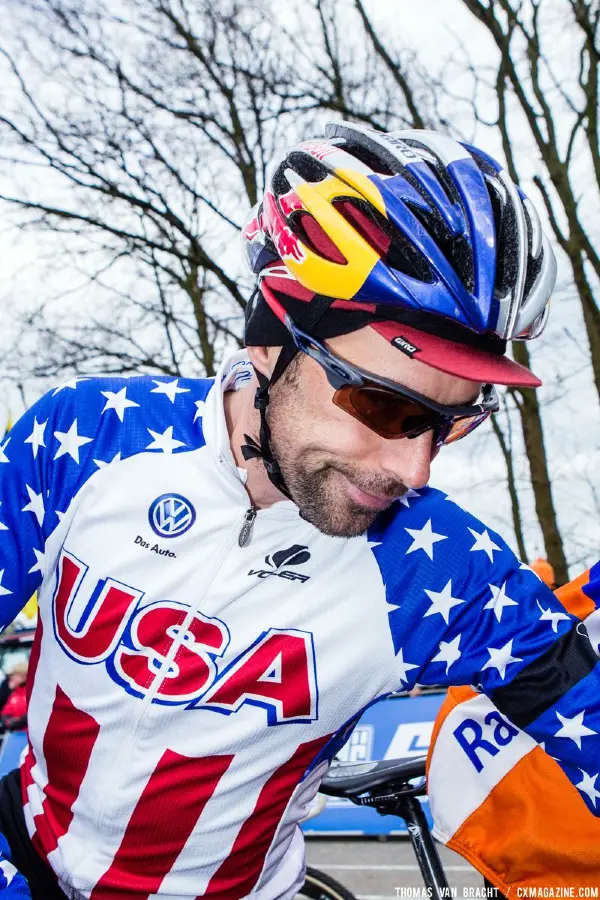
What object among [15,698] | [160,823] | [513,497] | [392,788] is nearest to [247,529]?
[160,823]

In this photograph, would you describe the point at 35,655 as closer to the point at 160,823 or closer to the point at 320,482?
the point at 160,823

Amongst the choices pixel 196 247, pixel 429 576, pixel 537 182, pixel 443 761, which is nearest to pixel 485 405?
pixel 429 576

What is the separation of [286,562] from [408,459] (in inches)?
17.0

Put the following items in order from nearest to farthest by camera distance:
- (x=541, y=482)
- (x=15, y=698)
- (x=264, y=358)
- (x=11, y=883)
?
(x=11, y=883)
(x=264, y=358)
(x=15, y=698)
(x=541, y=482)

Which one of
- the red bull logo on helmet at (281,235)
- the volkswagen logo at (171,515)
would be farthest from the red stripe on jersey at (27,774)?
the red bull logo on helmet at (281,235)

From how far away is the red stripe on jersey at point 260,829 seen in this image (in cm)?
198

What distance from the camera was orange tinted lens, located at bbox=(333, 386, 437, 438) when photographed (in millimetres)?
1793

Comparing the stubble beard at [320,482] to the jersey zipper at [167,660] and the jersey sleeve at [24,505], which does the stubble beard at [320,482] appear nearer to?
the jersey zipper at [167,660]

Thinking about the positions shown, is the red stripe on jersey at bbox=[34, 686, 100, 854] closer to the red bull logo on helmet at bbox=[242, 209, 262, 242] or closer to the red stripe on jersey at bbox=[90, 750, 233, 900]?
the red stripe on jersey at bbox=[90, 750, 233, 900]

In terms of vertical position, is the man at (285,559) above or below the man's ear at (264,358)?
below

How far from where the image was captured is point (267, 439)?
6.53 feet

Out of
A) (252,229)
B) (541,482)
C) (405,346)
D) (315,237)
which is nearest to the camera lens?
(405,346)

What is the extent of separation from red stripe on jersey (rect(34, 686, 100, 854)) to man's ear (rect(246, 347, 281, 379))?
0.99 m

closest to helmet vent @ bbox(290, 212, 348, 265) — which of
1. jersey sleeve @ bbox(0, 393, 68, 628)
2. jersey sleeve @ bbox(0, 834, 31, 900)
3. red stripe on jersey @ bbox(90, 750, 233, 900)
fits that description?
jersey sleeve @ bbox(0, 393, 68, 628)
